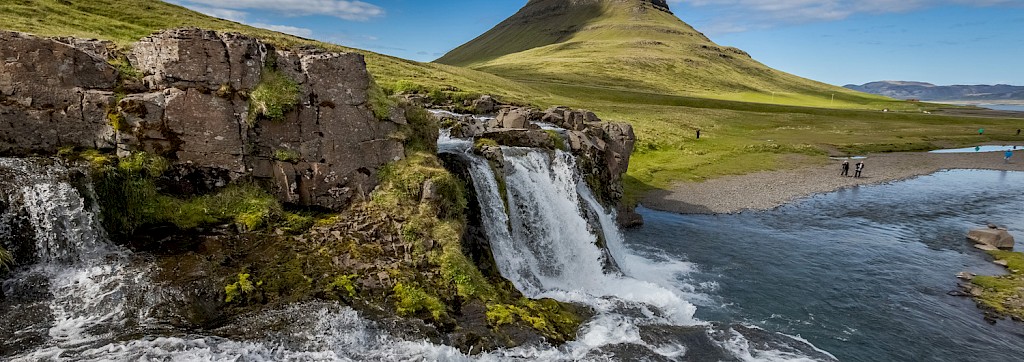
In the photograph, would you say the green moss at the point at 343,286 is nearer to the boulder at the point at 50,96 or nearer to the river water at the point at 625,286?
the river water at the point at 625,286

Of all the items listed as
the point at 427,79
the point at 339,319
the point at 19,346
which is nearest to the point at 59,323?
the point at 19,346

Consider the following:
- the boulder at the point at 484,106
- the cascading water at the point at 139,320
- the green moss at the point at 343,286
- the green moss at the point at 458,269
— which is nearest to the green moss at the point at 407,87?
the boulder at the point at 484,106

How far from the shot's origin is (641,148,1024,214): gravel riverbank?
156 ft

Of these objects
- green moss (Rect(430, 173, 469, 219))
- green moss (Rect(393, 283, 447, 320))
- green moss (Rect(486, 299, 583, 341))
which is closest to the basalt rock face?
green moss (Rect(430, 173, 469, 219))

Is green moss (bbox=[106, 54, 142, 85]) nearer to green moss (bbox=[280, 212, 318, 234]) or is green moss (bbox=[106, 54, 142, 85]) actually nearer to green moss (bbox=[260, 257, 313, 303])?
green moss (bbox=[280, 212, 318, 234])

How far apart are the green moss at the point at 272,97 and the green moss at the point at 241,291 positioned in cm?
664

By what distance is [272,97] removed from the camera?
64.8 ft

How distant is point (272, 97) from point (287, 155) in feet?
7.57

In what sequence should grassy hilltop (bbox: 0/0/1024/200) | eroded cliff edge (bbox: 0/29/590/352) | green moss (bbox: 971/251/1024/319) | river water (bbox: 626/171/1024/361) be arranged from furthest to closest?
grassy hilltop (bbox: 0/0/1024/200)
green moss (bbox: 971/251/1024/319)
river water (bbox: 626/171/1024/361)
eroded cliff edge (bbox: 0/29/590/352)

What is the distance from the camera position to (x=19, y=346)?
1241cm

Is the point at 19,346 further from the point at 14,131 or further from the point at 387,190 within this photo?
the point at 387,190

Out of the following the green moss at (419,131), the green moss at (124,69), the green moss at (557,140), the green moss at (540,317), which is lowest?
the green moss at (540,317)

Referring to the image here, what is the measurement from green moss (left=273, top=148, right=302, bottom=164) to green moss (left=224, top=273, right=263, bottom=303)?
564 cm

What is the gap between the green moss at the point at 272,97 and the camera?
19.6 meters
